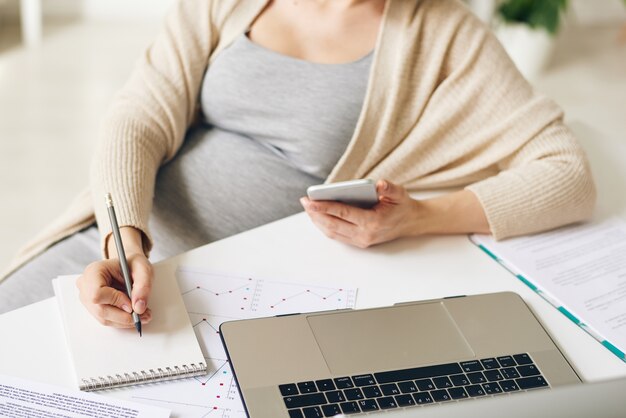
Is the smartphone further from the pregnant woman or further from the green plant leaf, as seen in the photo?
the green plant leaf

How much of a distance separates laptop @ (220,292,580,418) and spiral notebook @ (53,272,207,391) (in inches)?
2.1

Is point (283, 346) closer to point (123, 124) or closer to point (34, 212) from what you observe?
point (123, 124)

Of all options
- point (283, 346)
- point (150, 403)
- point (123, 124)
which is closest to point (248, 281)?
point (283, 346)

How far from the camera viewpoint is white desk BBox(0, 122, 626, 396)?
0.93m

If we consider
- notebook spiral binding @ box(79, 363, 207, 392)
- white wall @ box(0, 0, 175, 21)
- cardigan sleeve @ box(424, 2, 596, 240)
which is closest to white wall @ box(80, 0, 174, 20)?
white wall @ box(0, 0, 175, 21)

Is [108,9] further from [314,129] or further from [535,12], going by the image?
[314,129]

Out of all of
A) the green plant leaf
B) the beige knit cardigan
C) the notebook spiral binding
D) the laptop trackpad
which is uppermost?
the green plant leaf

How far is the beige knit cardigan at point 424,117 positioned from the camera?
125cm

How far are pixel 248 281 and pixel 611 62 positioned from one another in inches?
120

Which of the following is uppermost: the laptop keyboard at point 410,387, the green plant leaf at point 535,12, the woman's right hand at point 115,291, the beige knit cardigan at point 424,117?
the green plant leaf at point 535,12

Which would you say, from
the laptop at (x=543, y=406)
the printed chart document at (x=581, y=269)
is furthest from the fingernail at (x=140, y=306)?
the printed chart document at (x=581, y=269)

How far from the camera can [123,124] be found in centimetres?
125

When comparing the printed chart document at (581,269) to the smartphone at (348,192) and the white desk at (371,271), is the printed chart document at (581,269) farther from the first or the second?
the smartphone at (348,192)

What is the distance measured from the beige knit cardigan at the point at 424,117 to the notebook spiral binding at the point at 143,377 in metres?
0.44
